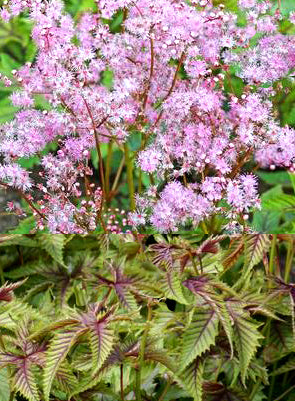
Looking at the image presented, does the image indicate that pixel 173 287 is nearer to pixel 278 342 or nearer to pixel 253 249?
pixel 253 249

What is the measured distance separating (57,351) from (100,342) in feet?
0.14

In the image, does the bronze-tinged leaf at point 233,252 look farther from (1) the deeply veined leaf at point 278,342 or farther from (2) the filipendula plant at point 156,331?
(1) the deeply veined leaf at point 278,342

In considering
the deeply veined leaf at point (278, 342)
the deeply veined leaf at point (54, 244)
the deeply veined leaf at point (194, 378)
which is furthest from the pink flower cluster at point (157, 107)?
the deeply veined leaf at point (194, 378)

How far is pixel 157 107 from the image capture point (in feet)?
3.43

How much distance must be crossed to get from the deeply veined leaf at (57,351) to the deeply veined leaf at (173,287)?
10 cm

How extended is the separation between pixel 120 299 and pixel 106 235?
0.26 m

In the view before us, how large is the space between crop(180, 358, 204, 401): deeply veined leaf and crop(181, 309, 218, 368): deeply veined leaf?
0.03 metres

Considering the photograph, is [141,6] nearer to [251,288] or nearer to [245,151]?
[245,151]

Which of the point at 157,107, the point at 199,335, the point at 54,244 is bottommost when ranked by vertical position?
the point at 54,244

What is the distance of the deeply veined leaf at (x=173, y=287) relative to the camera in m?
0.74

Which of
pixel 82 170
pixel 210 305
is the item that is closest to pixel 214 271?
pixel 210 305

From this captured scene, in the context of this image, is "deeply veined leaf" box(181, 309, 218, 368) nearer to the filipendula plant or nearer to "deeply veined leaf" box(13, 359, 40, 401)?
the filipendula plant

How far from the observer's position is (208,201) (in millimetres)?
1006

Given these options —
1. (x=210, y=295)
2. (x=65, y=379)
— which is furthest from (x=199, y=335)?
(x=65, y=379)
